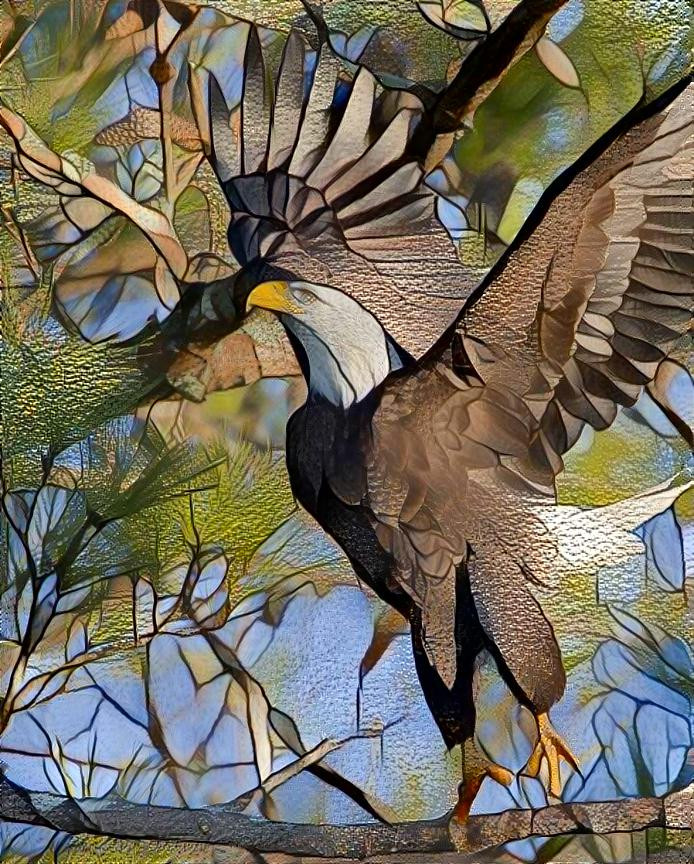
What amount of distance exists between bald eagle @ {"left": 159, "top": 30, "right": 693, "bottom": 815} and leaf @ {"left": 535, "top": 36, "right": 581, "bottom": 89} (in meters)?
0.07

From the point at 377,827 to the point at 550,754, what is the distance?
0.64 feet

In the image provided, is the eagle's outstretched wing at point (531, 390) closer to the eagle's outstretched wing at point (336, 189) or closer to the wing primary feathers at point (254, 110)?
the eagle's outstretched wing at point (336, 189)

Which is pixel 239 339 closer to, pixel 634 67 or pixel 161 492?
pixel 161 492

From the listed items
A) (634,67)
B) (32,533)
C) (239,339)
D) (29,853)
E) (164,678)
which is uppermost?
(634,67)

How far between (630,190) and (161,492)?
1.92ft

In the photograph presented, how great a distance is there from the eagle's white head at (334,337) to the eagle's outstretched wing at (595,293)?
98mm

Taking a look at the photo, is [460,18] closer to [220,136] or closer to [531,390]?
[220,136]

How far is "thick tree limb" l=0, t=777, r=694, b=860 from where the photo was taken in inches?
40.7

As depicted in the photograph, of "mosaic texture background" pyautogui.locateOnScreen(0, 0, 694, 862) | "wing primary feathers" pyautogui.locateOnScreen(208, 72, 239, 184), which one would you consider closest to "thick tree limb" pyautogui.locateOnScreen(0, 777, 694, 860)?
"mosaic texture background" pyautogui.locateOnScreen(0, 0, 694, 862)

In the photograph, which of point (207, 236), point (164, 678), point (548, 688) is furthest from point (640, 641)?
point (207, 236)

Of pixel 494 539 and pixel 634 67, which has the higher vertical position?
pixel 634 67

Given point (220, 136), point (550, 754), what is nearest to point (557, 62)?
point (220, 136)

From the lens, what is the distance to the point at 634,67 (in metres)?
1.04

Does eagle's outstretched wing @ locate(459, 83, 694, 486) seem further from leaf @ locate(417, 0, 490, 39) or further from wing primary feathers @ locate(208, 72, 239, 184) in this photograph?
wing primary feathers @ locate(208, 72, 239, 184)
